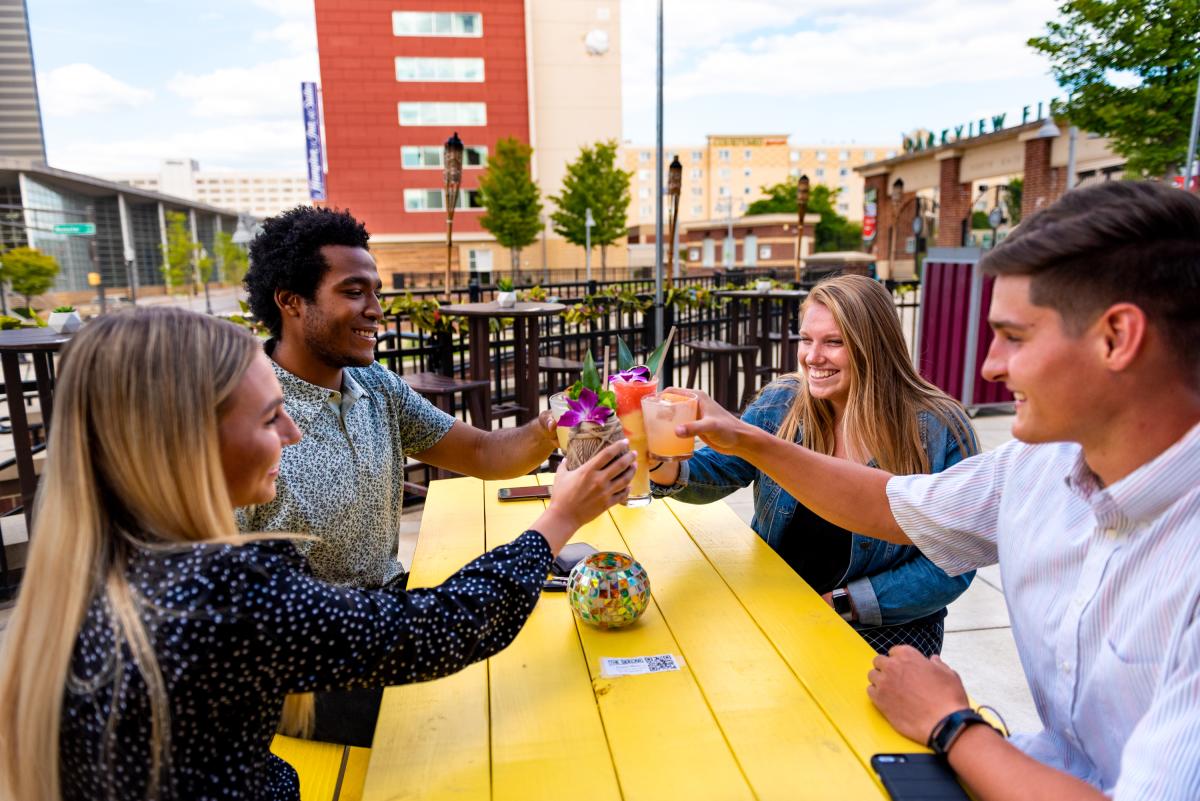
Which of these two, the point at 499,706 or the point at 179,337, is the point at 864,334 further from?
the point at 179,337

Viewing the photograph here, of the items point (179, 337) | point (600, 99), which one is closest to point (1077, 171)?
point (600, 99)

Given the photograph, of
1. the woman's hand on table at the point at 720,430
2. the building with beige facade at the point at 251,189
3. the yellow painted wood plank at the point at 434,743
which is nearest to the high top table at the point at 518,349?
the woman's hand on table at the point at 720,430

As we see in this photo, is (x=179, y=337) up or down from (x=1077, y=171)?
down

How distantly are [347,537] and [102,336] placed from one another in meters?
1.01

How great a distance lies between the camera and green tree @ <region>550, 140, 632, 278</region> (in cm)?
3238

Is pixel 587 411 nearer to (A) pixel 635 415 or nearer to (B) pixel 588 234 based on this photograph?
(A) pixel 635 415

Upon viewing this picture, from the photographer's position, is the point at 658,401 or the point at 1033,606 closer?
the point at 1033,606

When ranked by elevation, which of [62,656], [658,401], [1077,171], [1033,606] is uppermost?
[1077,171]

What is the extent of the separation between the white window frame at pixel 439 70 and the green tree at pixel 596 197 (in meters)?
6.62

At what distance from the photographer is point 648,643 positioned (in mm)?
1411

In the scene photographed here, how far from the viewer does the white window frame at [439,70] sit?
33.7 metres

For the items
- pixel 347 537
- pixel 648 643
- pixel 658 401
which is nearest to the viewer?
pixel 648 643

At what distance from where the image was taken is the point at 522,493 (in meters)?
2.34

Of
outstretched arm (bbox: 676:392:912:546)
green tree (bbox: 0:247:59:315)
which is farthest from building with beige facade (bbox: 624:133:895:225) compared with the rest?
outstretched arm (bbox: 676:392:912:546)
